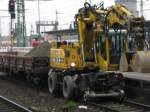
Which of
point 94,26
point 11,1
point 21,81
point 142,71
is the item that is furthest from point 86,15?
point 11,1

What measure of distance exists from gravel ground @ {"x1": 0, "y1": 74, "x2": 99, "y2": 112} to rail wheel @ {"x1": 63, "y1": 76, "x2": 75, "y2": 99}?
29 cm

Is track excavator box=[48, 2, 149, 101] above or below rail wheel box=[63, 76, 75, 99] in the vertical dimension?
above

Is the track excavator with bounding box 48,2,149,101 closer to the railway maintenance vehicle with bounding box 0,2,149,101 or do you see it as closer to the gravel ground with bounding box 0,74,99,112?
the railway maintenance vehicle with bounding box 0,2,149,101

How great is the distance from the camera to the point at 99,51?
17.8 meters

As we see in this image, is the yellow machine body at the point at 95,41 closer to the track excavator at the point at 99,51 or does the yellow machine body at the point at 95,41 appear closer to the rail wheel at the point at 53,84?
the track excavator at the point at 99,51

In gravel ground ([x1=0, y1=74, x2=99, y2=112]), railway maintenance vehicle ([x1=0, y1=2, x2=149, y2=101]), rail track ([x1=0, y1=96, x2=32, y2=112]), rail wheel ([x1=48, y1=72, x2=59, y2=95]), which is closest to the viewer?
rail track ([x1=0, y1=96, x2=32, y2=112])

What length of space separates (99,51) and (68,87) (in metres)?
1.80

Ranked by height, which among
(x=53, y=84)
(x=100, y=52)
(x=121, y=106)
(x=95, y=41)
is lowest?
(x=121, y=106)

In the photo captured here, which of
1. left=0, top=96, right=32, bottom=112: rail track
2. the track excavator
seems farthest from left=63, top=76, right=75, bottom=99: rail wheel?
left=0, top=96, right=32, bottom=112: rail track

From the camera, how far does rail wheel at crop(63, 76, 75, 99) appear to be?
58.3ft

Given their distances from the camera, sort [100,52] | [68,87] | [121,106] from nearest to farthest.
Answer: [121,106] < [100,52] < [68,87]

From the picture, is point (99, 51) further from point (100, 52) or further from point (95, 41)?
point (95, 41)

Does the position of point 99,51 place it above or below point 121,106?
above

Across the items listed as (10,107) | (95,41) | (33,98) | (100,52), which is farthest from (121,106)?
(33,98)
